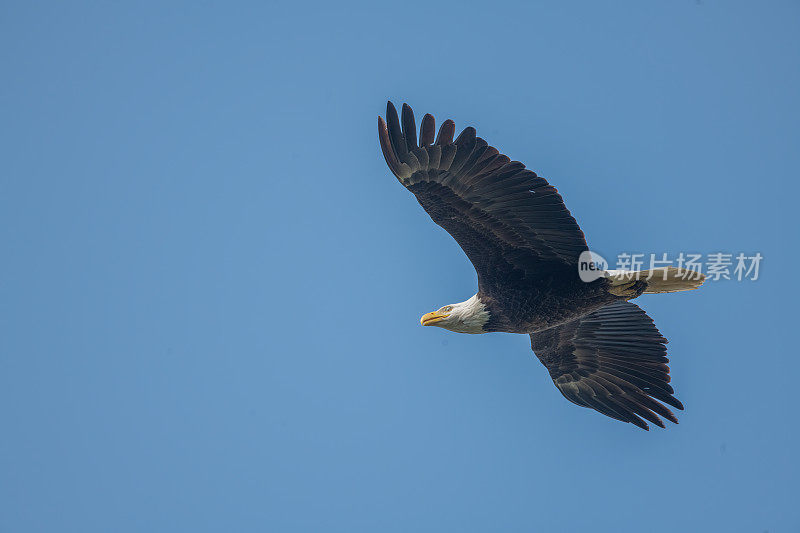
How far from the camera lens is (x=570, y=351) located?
10.9 m

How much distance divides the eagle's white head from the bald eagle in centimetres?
1

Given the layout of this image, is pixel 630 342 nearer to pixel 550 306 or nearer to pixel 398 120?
pixel 550 306

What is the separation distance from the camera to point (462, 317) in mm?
9602

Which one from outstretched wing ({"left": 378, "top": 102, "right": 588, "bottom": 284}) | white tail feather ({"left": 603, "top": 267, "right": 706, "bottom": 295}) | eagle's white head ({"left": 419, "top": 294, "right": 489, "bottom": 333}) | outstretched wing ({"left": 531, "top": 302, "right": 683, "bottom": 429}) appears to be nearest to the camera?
outstretched wing ({"left": 378, "top": 102, "right": 588, "bottom": 284})

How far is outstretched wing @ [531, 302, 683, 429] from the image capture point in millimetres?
10422

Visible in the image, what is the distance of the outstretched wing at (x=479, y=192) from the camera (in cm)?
848

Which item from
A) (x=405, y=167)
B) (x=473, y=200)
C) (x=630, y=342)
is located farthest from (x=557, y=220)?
(x=630, y=342)

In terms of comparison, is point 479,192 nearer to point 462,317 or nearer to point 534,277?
point 534,277

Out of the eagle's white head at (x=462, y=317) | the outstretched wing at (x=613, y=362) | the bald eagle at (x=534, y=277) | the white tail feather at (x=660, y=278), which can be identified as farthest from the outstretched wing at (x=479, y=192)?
the outstretched wing at (x=613, y=362)

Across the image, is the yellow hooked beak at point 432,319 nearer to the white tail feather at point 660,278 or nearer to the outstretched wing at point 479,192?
the outstretched wing at point 479,192

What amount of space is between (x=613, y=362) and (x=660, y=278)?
2071 mm

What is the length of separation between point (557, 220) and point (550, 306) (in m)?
1.15

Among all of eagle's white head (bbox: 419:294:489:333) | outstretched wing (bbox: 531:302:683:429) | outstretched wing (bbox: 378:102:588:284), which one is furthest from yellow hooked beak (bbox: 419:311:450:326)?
outstretched wing (bbox: 531:302:683:429)

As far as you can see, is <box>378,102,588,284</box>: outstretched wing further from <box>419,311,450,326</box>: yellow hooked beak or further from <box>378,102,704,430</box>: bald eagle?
<box>419,311,450,326</box>: yellow hooked beak
